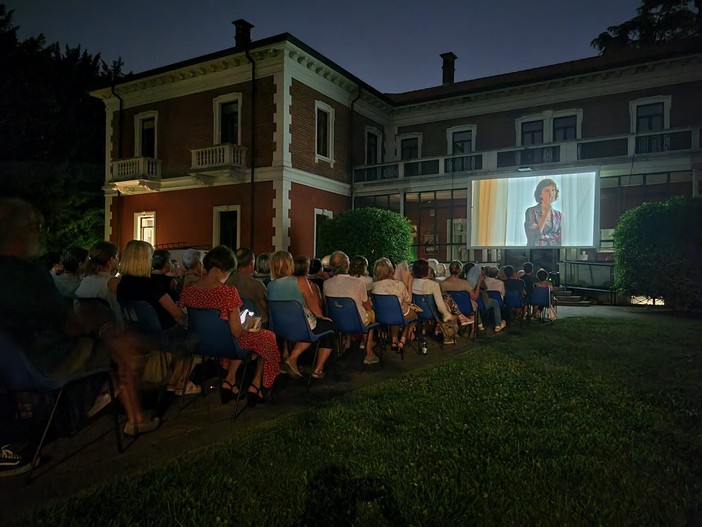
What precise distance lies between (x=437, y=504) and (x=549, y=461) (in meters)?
0.98

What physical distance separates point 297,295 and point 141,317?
1661 millimetres

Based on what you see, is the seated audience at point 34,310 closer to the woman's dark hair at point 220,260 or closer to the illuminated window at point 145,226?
→ the woman's dark hair at point 220,260

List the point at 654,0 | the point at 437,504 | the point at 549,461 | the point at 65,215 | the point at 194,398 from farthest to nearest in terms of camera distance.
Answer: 1. the point at 654,0
2. the point at 65,215
3. the point at 194,398
4. the point at 549,461
5. the point at 437,504

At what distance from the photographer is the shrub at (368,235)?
16.5m

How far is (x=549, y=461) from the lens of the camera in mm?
3209

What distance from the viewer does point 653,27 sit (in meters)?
32.0

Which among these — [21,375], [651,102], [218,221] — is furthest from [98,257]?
[651,102]

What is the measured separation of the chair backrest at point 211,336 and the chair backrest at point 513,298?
694cm

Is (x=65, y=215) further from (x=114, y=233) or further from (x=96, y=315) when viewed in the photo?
(x=96, y=315)

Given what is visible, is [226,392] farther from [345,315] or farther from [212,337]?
[345,315]

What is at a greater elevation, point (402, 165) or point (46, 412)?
point (402, 165)

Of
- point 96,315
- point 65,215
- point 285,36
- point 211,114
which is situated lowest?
point 96,315

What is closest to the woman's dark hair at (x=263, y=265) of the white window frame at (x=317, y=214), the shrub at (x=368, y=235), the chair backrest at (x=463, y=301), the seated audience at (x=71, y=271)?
the seated audience at (x=71, y=271)

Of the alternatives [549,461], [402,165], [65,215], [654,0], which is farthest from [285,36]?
[654,0]
